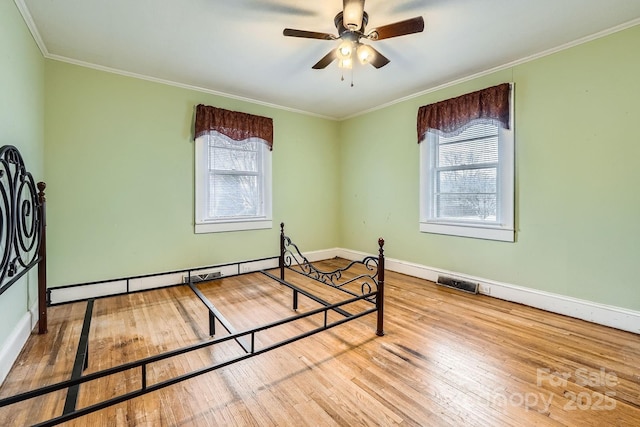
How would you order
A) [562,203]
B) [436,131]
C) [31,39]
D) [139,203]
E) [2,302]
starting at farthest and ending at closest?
[436,131], [139,203], [562,203], [31,39], [2,302]

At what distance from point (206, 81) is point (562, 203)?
4.16m

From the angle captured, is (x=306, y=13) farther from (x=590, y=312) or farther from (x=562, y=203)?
(x=590, y=312)

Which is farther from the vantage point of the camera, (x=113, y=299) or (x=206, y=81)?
(x=206, y=81)

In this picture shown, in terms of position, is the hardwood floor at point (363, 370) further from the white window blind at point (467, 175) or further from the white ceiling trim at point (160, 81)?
the white ceiling trim at point (160, 81)

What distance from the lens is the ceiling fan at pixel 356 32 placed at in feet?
6.27

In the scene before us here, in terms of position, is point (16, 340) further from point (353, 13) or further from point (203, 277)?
point (353, 13)

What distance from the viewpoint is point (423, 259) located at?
4.04 metres

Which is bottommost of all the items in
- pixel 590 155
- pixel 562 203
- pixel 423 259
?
pixel 423 259

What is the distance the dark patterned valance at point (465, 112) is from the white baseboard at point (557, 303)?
1770mm

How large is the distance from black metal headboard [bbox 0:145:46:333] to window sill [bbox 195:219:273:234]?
64.3 inches

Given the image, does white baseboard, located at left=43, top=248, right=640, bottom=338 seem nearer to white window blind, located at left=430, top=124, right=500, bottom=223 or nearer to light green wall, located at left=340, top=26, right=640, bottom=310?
light green wall, located at left=340, top=26, right=640, bottom=310

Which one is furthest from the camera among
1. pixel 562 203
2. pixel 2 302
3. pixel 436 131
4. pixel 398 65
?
pixel 436 131

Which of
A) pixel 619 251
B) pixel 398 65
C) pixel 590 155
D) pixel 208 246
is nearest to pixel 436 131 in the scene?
pixel 398 65

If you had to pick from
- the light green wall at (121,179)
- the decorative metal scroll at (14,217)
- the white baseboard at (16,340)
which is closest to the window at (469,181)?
the light green wall at (121,179)
